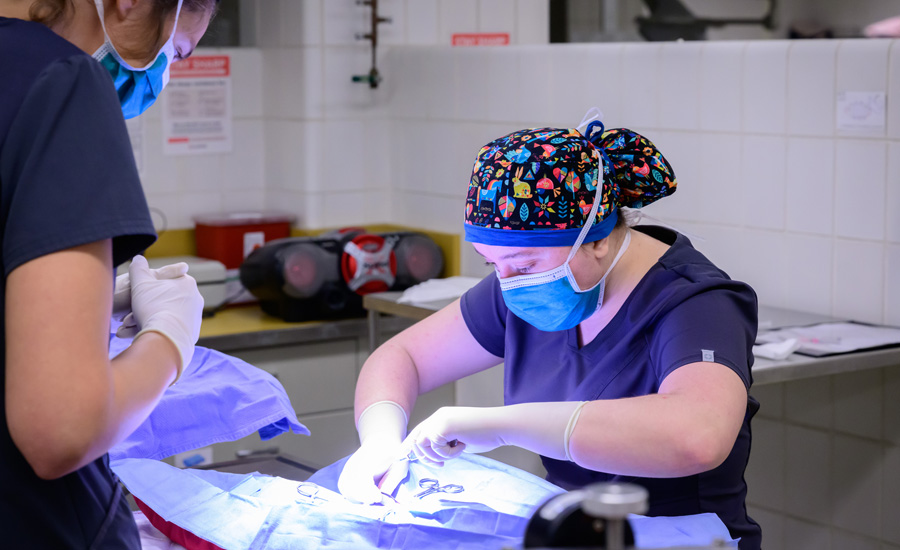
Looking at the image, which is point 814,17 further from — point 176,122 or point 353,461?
point 353,461

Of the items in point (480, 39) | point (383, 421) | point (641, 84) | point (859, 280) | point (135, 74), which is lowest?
point (383, 421)

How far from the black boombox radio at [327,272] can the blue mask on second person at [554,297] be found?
1.66 m

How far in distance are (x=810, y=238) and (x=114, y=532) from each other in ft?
6.78

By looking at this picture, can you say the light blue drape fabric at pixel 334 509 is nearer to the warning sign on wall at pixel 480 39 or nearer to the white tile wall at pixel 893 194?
the white tile wall at pixel 893 194

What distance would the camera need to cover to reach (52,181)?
2.85 feet

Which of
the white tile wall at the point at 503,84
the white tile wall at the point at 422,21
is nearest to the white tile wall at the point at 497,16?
the white tile wall at the point at 422,21

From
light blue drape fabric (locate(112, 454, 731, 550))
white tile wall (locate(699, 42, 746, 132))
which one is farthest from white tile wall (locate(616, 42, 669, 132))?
light blue drape fabric (locate(112, 454, 731, 550))

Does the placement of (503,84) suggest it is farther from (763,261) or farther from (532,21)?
(763,261)

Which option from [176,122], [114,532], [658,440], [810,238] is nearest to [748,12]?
[810,238]

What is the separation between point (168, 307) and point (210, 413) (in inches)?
24.1

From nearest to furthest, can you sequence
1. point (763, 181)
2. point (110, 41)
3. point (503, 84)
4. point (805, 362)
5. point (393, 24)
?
point (110, 41)
point (805, 362)
point (763, 181)
point (503, 84)
point (393, 24)

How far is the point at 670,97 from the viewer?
290cm

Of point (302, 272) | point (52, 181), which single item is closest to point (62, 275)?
point (52, 181)

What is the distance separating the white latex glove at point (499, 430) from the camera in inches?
55.2
